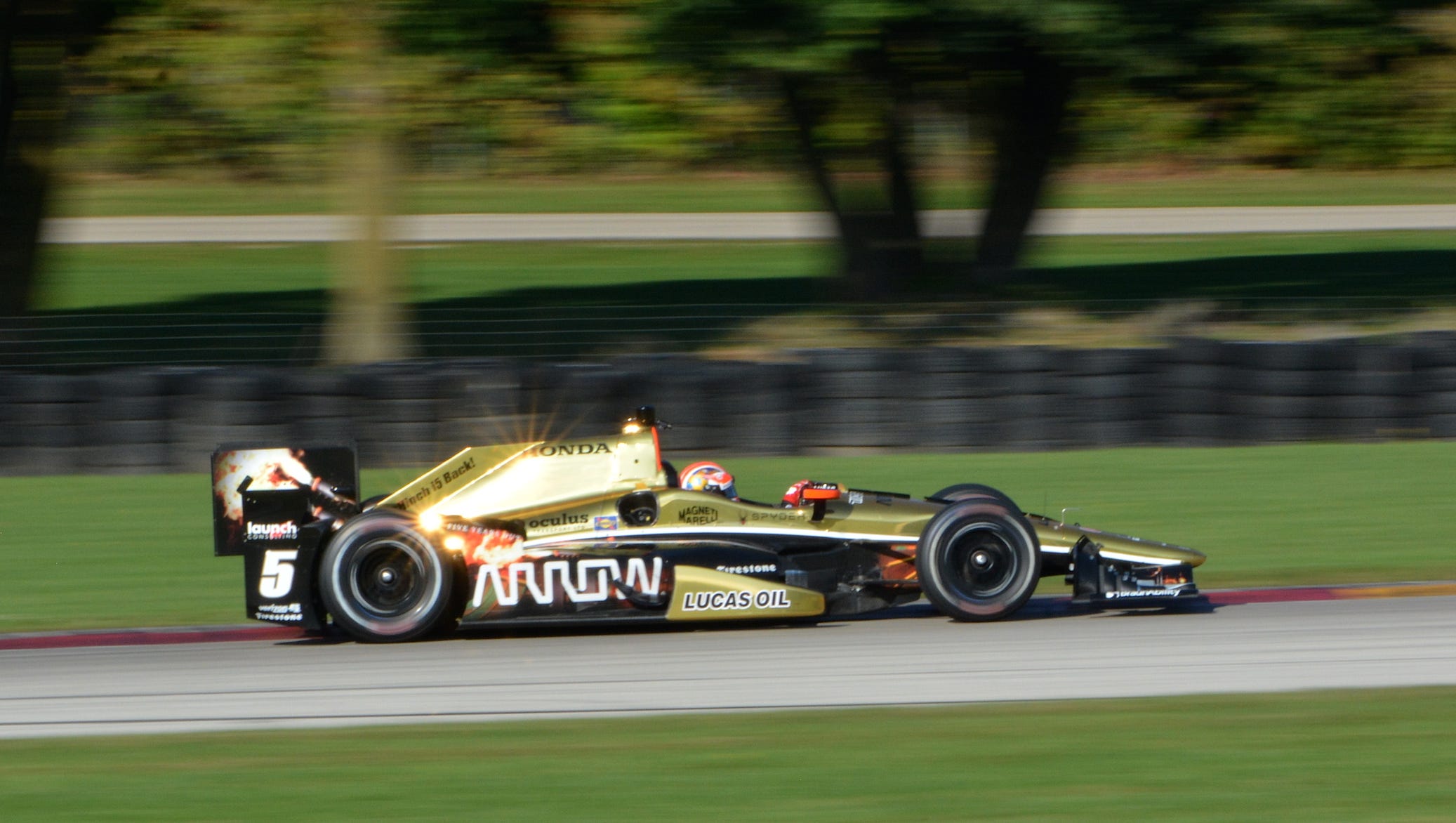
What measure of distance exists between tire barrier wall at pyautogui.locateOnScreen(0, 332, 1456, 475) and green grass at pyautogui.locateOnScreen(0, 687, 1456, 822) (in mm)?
5356

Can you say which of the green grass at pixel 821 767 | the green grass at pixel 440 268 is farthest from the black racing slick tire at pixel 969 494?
the green grass at pixel 440 268

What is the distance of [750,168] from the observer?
15.9m

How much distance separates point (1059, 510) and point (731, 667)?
3.75 m

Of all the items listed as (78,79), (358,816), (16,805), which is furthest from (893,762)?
(78,79)

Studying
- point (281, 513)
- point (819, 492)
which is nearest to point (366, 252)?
point (281, 513)

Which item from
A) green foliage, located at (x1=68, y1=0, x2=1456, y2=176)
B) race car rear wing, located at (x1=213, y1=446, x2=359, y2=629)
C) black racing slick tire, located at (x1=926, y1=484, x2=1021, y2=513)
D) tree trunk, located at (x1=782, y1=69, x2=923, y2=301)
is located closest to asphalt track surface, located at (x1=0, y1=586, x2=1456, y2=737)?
race car rear wing, located at (x1=213, y1=446, x2=359, y2=629)

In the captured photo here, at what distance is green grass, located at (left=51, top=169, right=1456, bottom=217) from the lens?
94.4 ft

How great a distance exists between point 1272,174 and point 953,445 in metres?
24.6

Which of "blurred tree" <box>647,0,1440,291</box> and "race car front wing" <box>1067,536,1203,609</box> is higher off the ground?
"blurred tree" <box>647,0,1440,291</box>

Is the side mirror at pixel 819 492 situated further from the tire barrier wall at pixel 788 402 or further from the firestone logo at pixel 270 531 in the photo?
the tire barrier wall at pixel 788 402

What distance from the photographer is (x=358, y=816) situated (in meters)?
4.52

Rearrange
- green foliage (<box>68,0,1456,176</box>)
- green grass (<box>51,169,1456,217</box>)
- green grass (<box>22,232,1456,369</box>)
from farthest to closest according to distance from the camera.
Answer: green grass (<box>51,169,1456,217</box>), green foliage (<box>68,0,1456,176</box>), green grass (<box>22,232,1456,369</box>)

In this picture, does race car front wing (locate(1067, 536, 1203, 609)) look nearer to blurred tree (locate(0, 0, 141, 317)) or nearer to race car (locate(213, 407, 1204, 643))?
race car (locate(213, 407, 1204, 643))

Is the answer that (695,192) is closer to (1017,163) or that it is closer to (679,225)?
(679,225)
